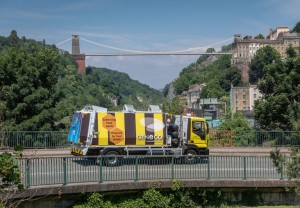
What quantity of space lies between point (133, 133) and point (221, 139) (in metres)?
8.90

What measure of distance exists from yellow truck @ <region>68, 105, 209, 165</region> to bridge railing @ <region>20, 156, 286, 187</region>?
3569 millimetres

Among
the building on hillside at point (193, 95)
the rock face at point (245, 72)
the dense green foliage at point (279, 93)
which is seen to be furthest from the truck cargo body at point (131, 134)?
the rock face at point (245, 72)

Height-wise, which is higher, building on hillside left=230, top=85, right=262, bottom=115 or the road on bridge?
building on hillside left=230, top=85, right=262, bottom=115

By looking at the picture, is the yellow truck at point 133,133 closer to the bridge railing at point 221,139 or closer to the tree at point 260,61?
the bridge railing at point 221,139

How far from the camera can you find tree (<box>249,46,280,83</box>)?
15200cm

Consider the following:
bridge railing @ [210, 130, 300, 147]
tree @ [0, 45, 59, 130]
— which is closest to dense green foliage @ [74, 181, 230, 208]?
bridge railing @ [210, 130, 300, 147]

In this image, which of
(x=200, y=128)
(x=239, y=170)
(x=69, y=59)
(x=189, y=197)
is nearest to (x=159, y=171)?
(x=189, y=197)

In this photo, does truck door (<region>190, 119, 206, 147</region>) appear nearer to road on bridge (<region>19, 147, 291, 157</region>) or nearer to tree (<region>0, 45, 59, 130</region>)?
road on bridge (<region>19, 147, 291, 157</region>)

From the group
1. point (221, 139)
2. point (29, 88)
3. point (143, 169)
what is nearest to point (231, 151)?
point (221, 139)

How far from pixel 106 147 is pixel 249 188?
6.91 meters

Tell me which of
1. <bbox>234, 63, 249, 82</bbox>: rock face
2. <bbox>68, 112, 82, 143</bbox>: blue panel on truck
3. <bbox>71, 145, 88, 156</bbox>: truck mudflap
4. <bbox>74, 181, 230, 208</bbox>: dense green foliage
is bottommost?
<bbox>74, 181, 230, 208</bbox>: dense green foliage

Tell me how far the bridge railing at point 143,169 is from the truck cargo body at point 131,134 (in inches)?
140

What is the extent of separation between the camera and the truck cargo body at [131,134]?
2105 cm

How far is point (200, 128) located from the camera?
2311 cm
